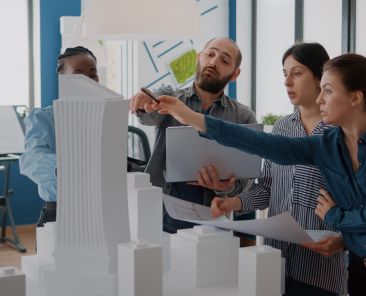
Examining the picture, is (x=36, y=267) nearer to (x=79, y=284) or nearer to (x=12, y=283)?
(x=79, y=284)

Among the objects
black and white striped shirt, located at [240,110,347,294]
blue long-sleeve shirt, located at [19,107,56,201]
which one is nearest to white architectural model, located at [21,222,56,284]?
blue long-sleeve shirt, located at [19,107,56,201]

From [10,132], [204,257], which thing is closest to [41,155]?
[204,257]

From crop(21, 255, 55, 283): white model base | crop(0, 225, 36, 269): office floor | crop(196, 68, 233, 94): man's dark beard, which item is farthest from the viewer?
crop(0, 225, 36, 269): office floor

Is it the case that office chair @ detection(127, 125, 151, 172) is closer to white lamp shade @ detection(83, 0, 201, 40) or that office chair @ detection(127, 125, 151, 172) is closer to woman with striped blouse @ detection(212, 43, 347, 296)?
woman with striped blouse @ detection(212, 43, 347, 296)

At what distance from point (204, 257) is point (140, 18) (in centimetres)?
100

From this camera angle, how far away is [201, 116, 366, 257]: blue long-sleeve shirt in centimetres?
149

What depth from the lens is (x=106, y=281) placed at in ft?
4.47

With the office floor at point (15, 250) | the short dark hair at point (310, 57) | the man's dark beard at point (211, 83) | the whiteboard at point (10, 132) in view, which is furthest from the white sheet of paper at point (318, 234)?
the whiteboard at point (10, 132)

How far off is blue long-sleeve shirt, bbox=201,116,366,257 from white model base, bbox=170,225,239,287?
0.74 ft

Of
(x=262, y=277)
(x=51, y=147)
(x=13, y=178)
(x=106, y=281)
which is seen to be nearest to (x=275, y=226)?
(x=262, y=277)

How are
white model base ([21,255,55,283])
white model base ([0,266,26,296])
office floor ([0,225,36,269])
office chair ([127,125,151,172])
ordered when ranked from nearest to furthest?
white model base ([0,266,26,296])
white model base ([21,255,55,283])
office chair ([127,125,151,172])
office floor ([0,225,36,269])

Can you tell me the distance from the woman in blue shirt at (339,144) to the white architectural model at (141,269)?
34 centimetres

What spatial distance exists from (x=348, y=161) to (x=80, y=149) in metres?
0.67

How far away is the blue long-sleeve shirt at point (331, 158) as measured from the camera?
149 cm
